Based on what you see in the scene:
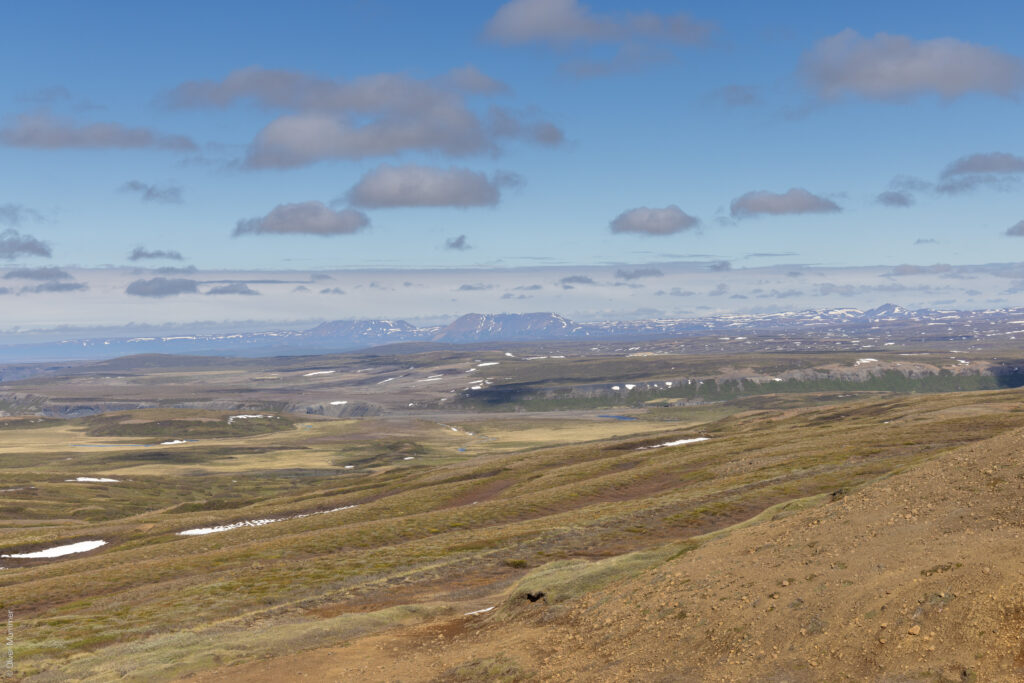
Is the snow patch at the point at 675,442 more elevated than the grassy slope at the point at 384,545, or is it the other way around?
the grassy slope at the point at 384,545

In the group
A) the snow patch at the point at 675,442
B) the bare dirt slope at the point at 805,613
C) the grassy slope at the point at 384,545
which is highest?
the bare dirt slope at the point at 805,613

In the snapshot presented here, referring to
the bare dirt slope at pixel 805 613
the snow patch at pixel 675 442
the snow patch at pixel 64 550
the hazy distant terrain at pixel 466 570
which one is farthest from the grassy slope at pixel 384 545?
the snow patch at pixel 675 442

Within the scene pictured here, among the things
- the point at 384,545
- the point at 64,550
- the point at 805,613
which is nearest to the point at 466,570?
the point at 384,545

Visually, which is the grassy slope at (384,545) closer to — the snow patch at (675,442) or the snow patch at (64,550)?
the snow patch at (64,550)

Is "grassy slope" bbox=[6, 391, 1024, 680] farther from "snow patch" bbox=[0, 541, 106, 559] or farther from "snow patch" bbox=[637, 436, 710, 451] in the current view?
"snow patch" bbox=[637, 436, 710, 451]

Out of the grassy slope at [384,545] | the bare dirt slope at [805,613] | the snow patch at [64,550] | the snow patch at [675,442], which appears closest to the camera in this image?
the bare dirt slope at [805,613]

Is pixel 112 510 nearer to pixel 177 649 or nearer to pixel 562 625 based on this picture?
pixel 177 649

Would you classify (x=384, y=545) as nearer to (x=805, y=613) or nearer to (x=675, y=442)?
(x=805, y=613)

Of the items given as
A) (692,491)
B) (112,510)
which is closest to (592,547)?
(692,491)

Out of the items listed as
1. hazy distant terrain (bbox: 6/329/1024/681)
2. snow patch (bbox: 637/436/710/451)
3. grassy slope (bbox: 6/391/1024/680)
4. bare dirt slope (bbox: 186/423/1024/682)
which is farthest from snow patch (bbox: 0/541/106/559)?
snow patch (bbox: 637/436/710/451)
